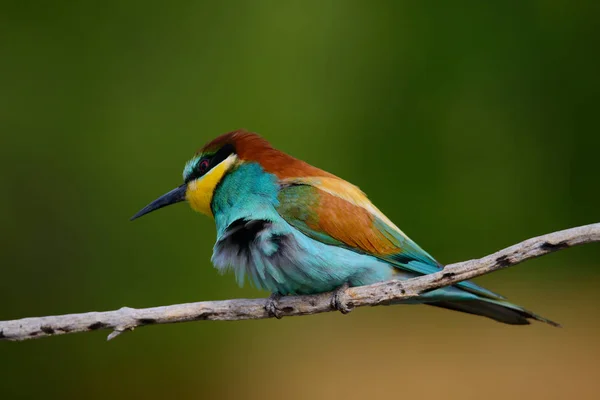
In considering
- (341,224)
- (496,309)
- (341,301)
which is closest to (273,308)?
(341,301)

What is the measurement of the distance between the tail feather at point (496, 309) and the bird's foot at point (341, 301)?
Answer: 0.33 metres

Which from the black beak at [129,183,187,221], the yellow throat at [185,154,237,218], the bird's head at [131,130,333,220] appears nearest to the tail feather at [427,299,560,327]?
the bird's head at [131,130,333,220]

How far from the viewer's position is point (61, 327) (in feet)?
6.98

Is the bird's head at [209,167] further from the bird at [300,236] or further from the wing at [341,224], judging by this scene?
the wing at [341,224]

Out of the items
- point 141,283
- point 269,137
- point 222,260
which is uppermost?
point 269,137

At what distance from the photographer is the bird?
2.33 m

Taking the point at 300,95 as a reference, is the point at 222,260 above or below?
below

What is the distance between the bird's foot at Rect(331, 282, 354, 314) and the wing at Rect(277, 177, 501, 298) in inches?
6.7

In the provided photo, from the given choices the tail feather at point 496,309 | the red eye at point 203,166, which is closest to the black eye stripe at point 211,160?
the red eye at point 203,166

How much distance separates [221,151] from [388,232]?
1.91 ft

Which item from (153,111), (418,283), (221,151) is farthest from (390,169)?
(418,283)

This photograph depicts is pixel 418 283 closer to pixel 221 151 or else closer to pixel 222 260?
pixel 222 260

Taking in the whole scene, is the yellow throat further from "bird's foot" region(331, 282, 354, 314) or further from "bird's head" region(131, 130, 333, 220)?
"bird's foot" region(331, 282, 354, 314)

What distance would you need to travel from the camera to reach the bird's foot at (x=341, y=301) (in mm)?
2213
